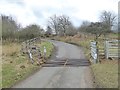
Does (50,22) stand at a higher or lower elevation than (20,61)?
higher

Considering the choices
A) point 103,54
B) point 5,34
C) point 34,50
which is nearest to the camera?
point 103,54

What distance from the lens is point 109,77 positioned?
46.4 ft

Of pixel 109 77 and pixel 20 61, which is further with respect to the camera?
pixel 20 61

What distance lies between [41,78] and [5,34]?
31.2 meters

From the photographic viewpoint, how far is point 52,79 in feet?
47.7

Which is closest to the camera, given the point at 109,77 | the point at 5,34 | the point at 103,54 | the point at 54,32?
the point at 109,77

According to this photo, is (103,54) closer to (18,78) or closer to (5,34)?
(18,78)

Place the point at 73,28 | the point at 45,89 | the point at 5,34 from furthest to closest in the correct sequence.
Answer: the point at 73,28 < the point at 5,34 < the point at 45,89

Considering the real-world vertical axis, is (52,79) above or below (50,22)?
below

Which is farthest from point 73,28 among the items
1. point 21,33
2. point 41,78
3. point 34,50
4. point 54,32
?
point 41,78

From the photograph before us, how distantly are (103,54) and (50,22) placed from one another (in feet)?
312

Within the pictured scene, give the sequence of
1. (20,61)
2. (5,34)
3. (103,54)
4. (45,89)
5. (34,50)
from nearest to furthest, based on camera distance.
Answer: (45,89) < (20,61) < (103,54) < (34,50) < (5,34)

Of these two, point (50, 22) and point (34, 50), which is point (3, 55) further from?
point (50, 22)

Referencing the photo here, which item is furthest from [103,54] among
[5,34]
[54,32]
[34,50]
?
[54,32]
